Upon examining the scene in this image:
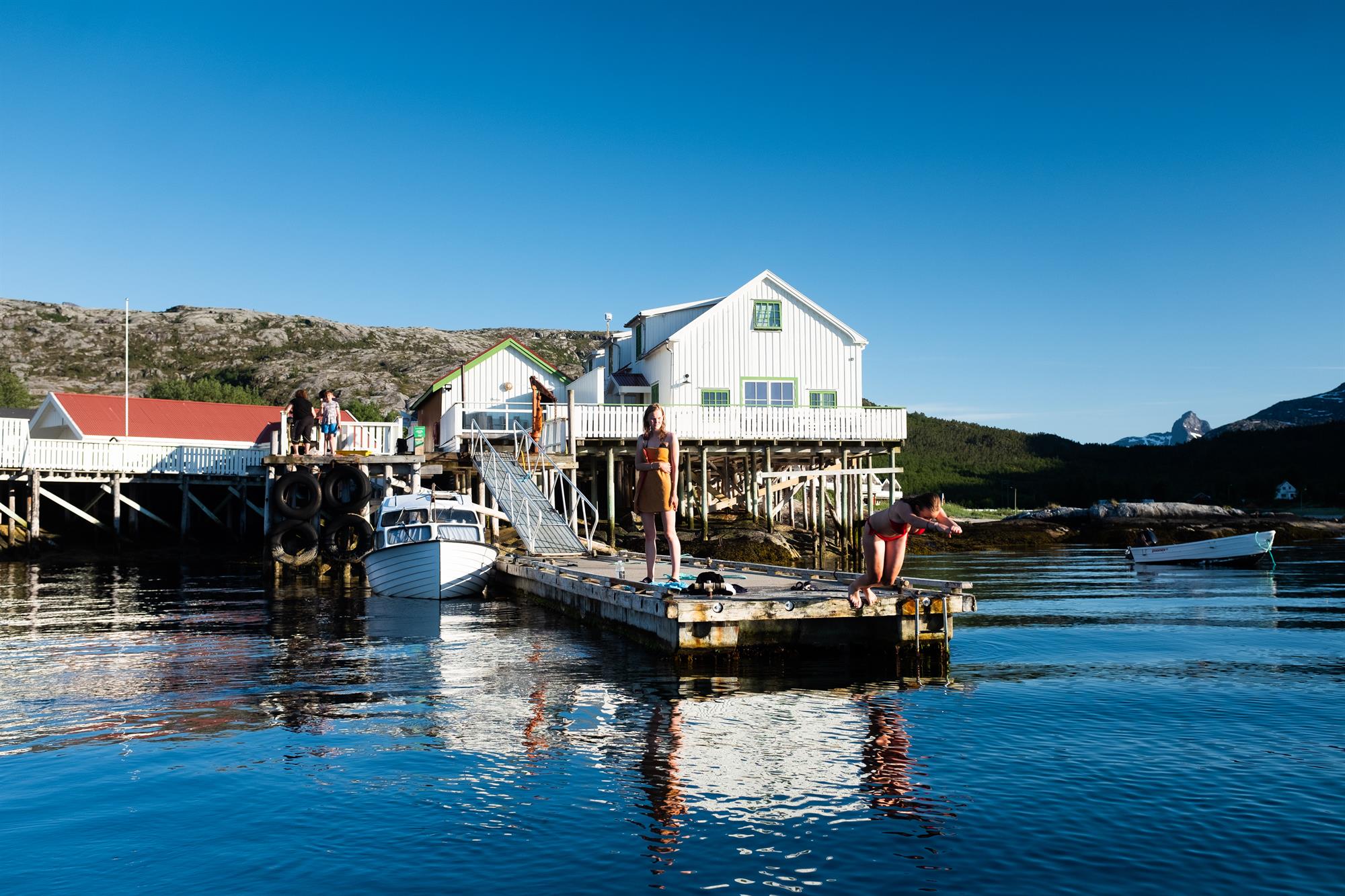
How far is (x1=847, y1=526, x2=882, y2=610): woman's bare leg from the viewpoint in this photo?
13.1 meters

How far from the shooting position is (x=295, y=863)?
253 inches

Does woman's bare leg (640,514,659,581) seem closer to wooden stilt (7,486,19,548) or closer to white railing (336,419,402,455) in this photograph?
white railing (336,419,402,455)

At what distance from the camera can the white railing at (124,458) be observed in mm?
36719

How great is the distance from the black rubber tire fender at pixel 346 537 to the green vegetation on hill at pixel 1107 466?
1936 inches

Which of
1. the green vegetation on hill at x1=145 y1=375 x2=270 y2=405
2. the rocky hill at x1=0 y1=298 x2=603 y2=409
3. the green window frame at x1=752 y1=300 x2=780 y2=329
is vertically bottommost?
the green window frame at x1=752 y1=300 x2=780 y2=329

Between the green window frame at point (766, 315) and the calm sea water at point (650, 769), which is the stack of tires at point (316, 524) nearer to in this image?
the calm sea water at point (650, 769)

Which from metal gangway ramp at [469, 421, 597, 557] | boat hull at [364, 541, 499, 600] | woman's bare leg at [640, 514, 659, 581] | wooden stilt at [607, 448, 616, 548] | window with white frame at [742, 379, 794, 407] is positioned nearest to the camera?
woman's bare leg at [640, 514, 659, 581]

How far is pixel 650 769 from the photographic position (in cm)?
845

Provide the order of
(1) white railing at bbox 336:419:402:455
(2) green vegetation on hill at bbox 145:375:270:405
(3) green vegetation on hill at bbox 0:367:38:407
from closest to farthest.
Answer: (1) white railing at bbox 336:419:402:455
(3) green vegetation on hill at bbox 0:367:38:407
(2) green vegetation on hill at bbox 145:375:270:405

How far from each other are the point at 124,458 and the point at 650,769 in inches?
1417

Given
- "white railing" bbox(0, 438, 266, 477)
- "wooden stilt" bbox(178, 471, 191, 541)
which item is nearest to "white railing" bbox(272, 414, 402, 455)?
"white railing" bbox(0, 438, 266, 477)

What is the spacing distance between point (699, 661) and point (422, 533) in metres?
11.3

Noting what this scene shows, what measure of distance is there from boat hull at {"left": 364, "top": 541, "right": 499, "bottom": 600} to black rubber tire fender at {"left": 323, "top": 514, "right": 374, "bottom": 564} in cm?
669

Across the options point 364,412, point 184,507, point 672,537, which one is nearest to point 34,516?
point 184,507
